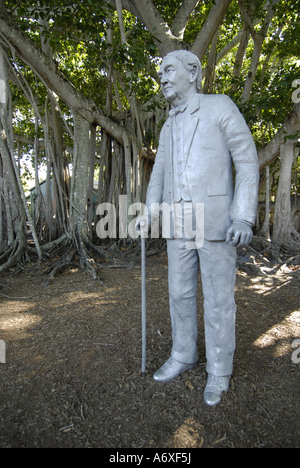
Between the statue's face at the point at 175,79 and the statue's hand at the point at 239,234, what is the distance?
759mm

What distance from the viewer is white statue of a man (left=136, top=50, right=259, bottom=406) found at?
1.62 m

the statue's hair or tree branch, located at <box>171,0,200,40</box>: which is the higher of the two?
tree branch, located at <box>171,0,200,40</box>

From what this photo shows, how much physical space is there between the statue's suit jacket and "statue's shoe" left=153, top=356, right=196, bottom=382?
0.83 m

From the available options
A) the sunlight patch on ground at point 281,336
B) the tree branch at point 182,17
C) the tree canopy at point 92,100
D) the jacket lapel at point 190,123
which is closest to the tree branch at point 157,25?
the tree canopy at point 92,100

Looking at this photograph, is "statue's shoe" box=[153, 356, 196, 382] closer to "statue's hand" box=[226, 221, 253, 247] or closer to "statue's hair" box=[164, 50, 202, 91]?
"statue's hand" box=[226, 221, 253, 247]

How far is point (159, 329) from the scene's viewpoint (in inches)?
→ 102

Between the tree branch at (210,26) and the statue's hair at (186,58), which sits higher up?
the tree branch at (210,26)

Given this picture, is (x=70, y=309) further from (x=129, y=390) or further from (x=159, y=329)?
(x=129, y=390)

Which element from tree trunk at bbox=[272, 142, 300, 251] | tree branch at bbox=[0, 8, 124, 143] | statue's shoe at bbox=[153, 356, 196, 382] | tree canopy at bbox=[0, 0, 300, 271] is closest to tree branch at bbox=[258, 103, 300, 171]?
tree canopy at bbox=[0, 0, 300, 271]

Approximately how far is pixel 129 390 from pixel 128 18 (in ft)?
25.5

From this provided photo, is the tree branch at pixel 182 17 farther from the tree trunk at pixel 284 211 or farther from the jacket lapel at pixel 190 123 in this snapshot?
the jacket lapel at pixel 190 123

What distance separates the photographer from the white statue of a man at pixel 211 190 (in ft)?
5.30
